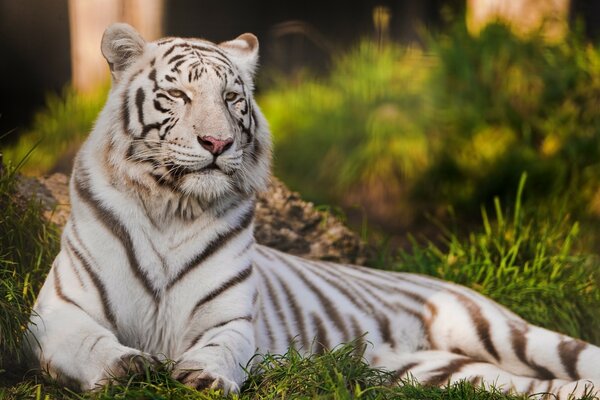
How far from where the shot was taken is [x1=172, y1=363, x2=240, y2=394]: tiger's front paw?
2.98 meters

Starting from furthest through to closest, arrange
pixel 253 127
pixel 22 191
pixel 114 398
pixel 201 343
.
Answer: pixel 22 191 → pixel 253 127 → pixel 201 343 → pixel 114 398

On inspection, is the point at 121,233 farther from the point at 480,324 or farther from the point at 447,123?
the point at 447,123

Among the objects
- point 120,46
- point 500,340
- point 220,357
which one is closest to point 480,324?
point 500,340

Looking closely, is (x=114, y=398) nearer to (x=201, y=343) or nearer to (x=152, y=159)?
(x=201, y=343)

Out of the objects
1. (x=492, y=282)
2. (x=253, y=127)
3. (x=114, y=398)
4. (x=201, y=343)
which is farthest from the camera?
(x=492, y=282)

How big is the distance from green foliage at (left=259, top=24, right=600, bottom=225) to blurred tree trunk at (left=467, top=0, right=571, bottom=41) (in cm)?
17

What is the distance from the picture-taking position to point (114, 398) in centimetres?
289

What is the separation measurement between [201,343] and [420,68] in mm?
3522

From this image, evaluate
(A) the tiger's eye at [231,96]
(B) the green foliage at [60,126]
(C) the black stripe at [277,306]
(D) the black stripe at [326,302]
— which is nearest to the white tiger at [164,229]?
(A) the tiger's eye at [231,96]

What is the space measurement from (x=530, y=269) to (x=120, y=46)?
265 cm

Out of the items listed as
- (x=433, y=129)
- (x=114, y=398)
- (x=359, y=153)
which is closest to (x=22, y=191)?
(x=114, y=398)

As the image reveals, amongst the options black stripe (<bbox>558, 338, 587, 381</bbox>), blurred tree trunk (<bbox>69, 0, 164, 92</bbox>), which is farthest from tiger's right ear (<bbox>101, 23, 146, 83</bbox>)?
black stripe (<bbox>558, 338, 587, 381</bbox>)

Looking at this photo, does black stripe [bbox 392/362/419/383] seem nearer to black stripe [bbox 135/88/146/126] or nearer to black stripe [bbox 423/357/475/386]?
black stripe [bbox 423/357/475/386]

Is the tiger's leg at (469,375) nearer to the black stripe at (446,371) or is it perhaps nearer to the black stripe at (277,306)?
the black stripe at (446,371)
